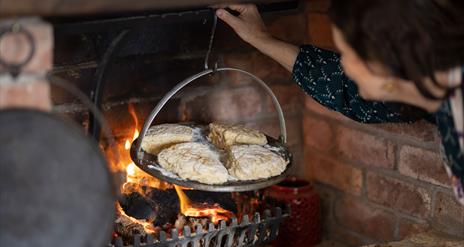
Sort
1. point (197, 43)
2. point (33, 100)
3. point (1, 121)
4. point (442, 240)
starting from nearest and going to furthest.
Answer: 1. point (1, 121)
2. point (33, 100)
3. point (442, 240)
4. point (197, 43)

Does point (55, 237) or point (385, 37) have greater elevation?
point (385, 37)

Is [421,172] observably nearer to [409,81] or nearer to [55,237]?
[409,81]

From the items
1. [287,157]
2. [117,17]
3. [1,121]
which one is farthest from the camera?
[287,157]

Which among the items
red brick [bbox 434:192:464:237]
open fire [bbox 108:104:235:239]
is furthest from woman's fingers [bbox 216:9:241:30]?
red brick [bbox 434:192:464:237]

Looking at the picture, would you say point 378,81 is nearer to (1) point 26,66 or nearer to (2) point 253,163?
(2) point 253,163

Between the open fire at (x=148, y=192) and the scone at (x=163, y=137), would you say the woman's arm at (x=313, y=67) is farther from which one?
the open fire at (x=148, y=192)

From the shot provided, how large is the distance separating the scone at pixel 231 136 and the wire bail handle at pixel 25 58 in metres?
0.67

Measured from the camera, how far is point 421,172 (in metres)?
2.10

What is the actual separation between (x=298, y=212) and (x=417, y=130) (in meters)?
0.46

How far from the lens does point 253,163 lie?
1737 mm

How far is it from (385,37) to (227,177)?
54 cm

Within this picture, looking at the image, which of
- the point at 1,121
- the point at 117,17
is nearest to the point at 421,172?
the point at 117,17

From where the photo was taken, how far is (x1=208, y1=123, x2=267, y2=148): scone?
1885 mm

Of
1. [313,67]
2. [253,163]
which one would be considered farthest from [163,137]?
[313,67]
